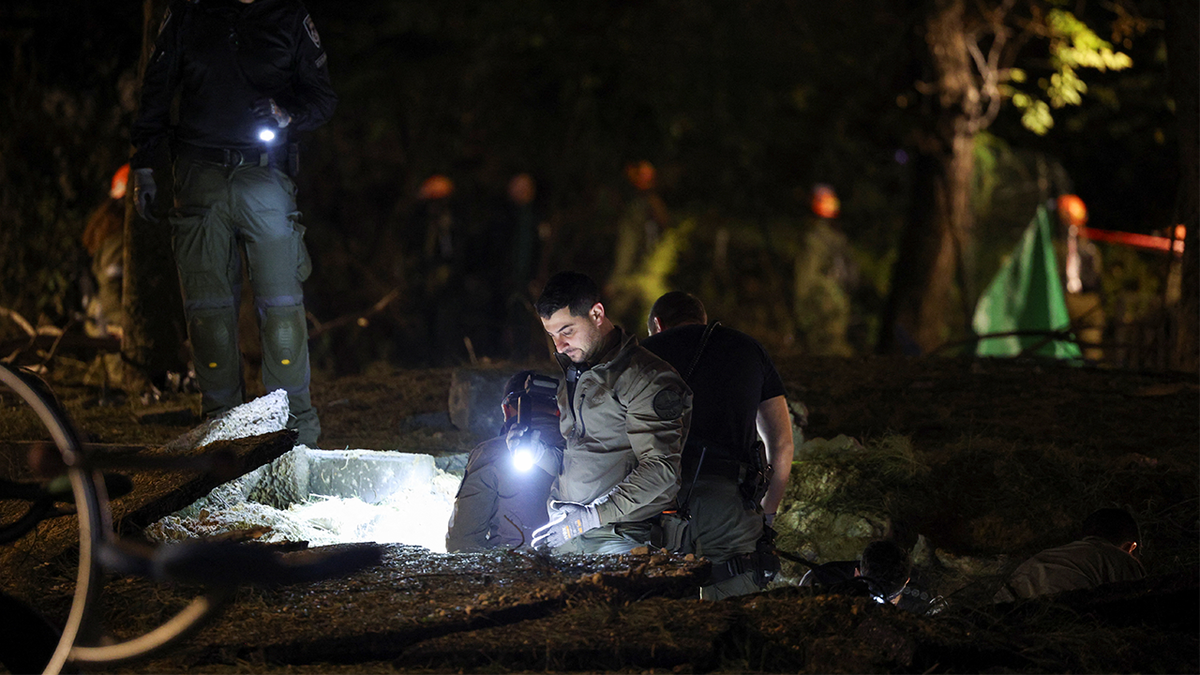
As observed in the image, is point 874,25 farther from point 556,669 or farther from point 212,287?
point 556,669

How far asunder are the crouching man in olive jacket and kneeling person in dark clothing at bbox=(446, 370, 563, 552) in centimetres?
39

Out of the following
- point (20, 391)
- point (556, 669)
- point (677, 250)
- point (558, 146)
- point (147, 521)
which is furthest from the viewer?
point (677, 250)

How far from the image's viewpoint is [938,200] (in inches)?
490

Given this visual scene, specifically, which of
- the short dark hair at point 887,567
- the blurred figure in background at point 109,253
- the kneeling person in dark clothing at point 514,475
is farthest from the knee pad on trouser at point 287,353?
the blurred figure in background at point 109,253

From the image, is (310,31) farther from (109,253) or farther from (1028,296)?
(1028,296)

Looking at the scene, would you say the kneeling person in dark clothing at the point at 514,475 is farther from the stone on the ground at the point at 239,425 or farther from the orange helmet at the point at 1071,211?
the orange helmet at the point at 1071,211

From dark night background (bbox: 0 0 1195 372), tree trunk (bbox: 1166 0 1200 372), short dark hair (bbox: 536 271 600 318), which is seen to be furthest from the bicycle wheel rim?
dark night background (bbox: 0 0 1195 372)

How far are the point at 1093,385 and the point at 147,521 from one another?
6.40 meters

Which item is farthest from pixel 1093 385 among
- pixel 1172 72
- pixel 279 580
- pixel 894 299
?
pixel 279 580

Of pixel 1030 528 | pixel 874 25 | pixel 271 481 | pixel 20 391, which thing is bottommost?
pixel 1030 528

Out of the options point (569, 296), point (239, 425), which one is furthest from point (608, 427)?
point (239, 425)

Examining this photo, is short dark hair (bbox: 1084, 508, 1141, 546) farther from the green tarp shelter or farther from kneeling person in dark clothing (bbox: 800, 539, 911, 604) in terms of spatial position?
the green tarp shelter

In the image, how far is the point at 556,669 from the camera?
310 centimetres

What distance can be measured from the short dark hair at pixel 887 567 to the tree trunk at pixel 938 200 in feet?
27.2
